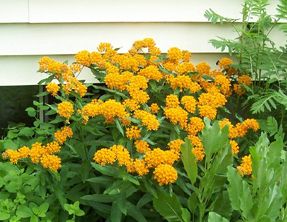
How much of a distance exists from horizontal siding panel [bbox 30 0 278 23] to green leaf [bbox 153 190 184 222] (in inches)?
52.5

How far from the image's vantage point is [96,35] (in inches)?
138

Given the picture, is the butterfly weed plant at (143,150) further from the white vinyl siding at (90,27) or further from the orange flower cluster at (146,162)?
the white vinyl siding at (90,27)

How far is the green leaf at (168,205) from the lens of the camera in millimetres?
2539

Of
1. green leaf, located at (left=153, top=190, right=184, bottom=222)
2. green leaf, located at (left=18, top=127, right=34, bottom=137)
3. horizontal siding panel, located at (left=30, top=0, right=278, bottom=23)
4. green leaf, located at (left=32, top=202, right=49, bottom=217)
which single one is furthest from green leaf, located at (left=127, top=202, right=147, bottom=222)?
horizontal siding panel, located at (left=30, top=0, right=278, bottom=23)

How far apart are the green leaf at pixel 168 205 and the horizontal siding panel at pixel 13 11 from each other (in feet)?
4.77

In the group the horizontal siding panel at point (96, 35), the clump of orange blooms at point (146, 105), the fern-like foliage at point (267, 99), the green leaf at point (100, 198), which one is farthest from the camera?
the horizontal siding panel at point (96, 35)

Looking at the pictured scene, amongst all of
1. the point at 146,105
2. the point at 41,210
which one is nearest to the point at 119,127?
the point at 146,105

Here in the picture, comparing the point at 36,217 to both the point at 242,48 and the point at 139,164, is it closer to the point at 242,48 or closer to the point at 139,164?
the point at 139,164

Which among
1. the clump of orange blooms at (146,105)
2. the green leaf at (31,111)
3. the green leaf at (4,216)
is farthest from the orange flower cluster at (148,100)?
the green leaf at (31,111)

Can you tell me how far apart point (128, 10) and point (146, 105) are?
0.83 meters

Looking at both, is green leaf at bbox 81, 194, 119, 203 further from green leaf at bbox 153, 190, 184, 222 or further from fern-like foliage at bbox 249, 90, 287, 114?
fern-like foliage at bbox 249, 90, 287, 114

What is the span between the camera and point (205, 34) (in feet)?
11.9

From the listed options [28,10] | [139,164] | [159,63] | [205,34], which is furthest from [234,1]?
[139,164]

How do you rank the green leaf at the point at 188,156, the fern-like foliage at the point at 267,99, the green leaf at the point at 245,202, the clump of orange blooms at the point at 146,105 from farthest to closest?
the fern-like foliage at the point at 267,99 → the clump of orange blooms at the point at 146,105 → the green leaf at the point at 188,156 → the green leaf at the point at 245,202
